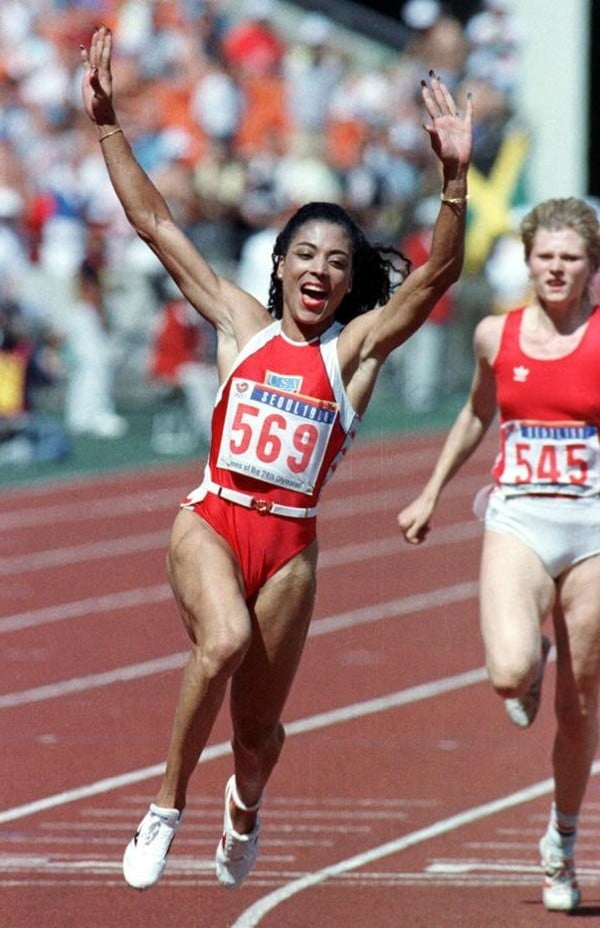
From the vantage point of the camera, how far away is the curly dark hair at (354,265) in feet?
20.2

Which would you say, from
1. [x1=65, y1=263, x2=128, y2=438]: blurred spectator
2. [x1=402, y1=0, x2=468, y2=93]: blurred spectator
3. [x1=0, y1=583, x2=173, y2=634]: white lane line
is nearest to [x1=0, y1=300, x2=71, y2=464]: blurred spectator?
[x1=65, y1=263, x2=128, y2=438]: blurred spectator

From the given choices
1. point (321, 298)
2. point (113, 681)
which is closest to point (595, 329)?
point (321, 298)

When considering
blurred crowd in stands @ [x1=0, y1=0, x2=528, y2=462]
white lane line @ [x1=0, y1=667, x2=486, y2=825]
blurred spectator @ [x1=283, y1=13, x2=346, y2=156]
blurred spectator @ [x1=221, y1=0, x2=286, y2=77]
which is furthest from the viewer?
blurred spectator @ [x1=221, y1=0, x2=286, y2=77]

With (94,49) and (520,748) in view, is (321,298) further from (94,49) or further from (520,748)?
(520,748)

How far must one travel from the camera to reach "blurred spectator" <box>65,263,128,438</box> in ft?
58.4

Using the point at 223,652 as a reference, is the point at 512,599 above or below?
below

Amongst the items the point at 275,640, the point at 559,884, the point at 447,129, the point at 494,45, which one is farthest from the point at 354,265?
the point at 494,45

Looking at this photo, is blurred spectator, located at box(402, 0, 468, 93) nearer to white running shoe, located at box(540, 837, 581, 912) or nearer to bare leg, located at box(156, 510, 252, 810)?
white running shoe, located at box(540, 837, 581, 912)

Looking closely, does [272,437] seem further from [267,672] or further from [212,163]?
[212,163]

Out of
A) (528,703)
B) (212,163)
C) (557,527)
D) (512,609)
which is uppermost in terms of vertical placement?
(557,527)

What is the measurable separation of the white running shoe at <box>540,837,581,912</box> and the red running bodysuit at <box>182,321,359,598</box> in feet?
4.59

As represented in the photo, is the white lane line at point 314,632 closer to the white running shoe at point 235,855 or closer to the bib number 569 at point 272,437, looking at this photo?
the white running shoe at point 235,855

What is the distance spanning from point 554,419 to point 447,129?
1.13 m

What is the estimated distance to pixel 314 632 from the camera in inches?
448
